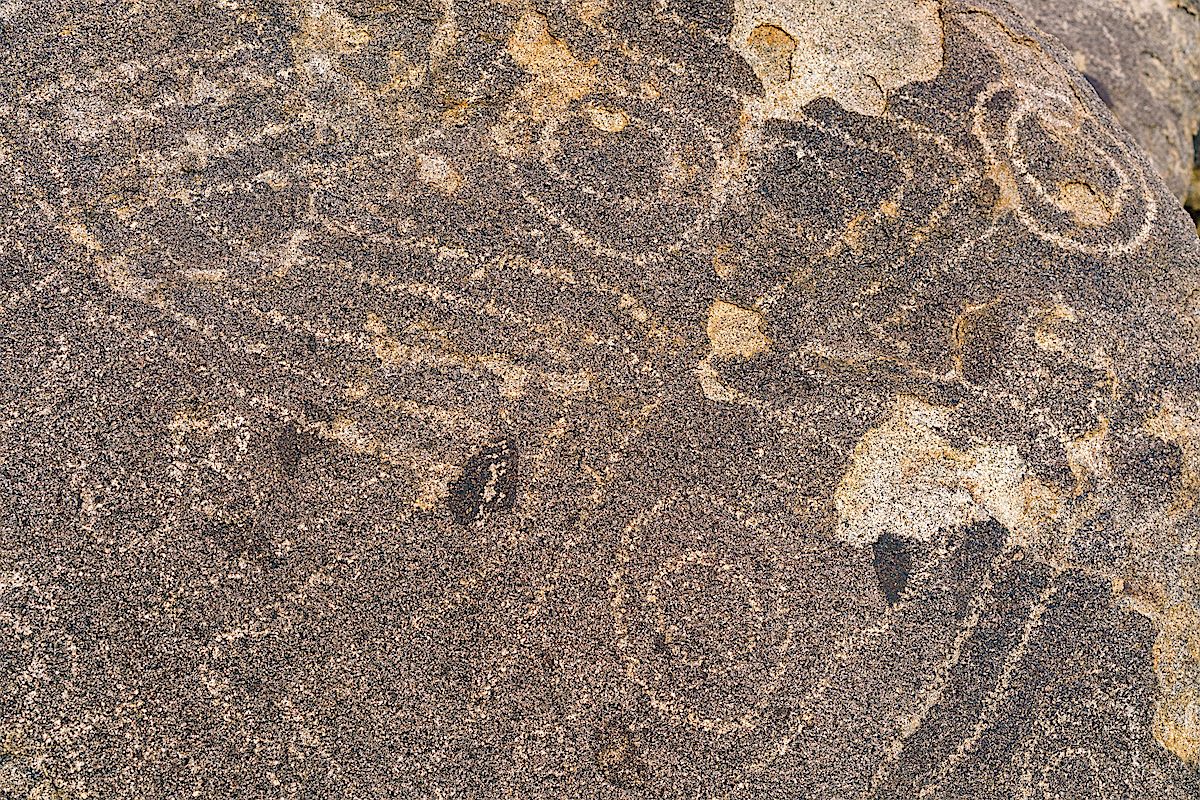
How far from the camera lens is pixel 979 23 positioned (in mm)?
1553

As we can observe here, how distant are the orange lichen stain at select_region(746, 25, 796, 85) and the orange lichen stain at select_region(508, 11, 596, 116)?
10.5 inches

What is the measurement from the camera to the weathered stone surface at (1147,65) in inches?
92.3

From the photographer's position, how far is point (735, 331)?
4.60ft

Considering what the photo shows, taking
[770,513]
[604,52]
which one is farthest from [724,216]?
[770,513]

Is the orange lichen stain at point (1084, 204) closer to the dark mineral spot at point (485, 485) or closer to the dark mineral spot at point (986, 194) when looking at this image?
the dark mineral spot at point (986, 194)

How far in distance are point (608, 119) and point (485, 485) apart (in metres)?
0.61

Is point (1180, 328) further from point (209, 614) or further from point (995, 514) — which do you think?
point (209, 614)

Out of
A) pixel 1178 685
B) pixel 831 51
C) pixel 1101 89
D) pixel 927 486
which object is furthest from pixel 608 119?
pixel 1101 89

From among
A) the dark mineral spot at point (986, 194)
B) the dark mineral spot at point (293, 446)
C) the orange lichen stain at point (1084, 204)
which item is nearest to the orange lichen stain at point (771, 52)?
the dark mineral spot at point (986, 194)

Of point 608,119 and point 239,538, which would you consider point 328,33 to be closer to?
point 608,119

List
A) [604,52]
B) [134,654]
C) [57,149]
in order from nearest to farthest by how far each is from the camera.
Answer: [134,654] → [57,149] → [604,52]

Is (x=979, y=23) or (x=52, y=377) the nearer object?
(x=52, y=377)

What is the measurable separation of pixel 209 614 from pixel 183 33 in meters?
0.88

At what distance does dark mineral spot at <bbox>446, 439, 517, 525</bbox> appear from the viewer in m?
1.30
